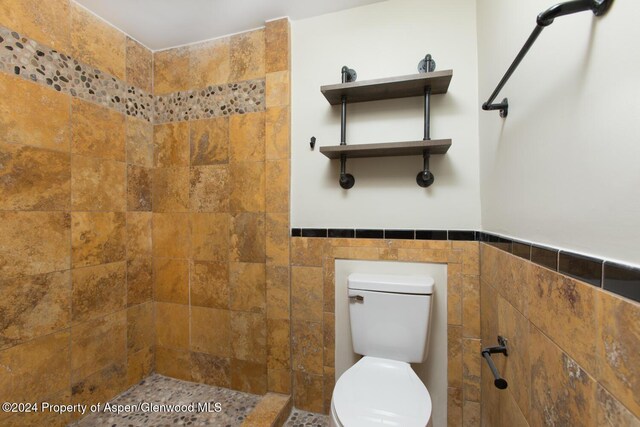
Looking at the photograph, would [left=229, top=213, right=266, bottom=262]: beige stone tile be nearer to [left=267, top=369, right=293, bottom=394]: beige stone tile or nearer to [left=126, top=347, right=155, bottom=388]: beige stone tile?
[left=267, top=369, right=293, bottom=394]: beige stone tile

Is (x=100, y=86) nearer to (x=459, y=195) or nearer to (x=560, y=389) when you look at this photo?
(x=459, y=195)

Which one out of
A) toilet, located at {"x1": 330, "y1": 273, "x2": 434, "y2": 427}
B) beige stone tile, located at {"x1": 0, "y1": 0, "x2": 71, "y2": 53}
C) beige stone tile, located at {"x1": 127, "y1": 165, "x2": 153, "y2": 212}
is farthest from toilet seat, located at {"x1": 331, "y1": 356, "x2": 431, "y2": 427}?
beige stone tile, located at {"x1": 0, "y1": 0, "x2": 71, "y2": 53}

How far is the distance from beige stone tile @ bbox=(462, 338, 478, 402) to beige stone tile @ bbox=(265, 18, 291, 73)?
68.7 inches

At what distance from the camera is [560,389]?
1.97 feet

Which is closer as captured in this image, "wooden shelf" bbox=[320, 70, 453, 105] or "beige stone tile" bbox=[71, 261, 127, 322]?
"wooden shelf" bbox=[320, 70, 453, 105]

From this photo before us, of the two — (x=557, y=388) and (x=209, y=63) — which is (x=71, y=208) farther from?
(x=557, y=388)

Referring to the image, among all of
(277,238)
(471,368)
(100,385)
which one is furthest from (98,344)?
(471,368)

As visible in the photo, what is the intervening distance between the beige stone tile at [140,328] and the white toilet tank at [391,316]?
1370mm

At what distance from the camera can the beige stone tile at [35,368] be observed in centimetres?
112

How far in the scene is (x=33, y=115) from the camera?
1.21 metres

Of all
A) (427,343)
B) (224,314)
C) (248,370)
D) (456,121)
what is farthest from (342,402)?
(456,121)

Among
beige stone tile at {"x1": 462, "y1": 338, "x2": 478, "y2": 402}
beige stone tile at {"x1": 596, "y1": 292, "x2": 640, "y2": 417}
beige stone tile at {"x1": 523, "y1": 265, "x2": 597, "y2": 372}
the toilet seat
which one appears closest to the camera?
beige stone tile at {"x1": 596, "y1": 292, "x2": 640, "y2": 417}

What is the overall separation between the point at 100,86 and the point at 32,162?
0.57 metres

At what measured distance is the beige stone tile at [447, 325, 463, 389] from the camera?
1283 millimetres
